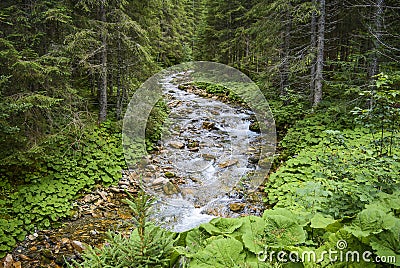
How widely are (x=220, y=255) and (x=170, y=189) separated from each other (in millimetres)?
5335

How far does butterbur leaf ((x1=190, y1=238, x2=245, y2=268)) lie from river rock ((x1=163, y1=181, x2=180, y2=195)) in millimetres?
5209

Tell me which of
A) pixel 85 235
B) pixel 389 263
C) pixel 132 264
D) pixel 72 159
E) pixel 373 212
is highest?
pixel 373 212

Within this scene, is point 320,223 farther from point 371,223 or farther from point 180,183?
point 180,183

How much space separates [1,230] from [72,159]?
2275mm

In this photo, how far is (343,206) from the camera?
336cm

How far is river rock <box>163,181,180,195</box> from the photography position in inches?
275

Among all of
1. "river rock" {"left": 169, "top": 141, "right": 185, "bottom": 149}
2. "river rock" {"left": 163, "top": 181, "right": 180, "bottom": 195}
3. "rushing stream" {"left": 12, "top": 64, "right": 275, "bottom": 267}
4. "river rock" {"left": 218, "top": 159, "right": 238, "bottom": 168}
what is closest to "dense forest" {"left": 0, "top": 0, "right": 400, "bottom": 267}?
"rushing stream" {"left": 12, "top": 64, "right": 275, "bottom": 267}

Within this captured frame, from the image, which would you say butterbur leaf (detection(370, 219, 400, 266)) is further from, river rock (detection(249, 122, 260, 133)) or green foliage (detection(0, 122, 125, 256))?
river rock (detection(249, 122, 260, 133))

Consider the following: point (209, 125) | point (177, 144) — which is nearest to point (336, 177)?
point (177, 144)

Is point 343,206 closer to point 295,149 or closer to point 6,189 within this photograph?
point 295,149

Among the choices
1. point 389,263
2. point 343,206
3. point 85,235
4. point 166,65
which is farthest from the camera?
point 166,65

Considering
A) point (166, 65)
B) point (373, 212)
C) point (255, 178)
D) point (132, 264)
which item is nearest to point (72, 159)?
point (255, 178)

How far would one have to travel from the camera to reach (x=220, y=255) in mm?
1824

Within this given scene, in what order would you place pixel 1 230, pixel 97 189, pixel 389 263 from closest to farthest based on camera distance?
pixel 389 263, pixel 1 230, pixel 97 189
